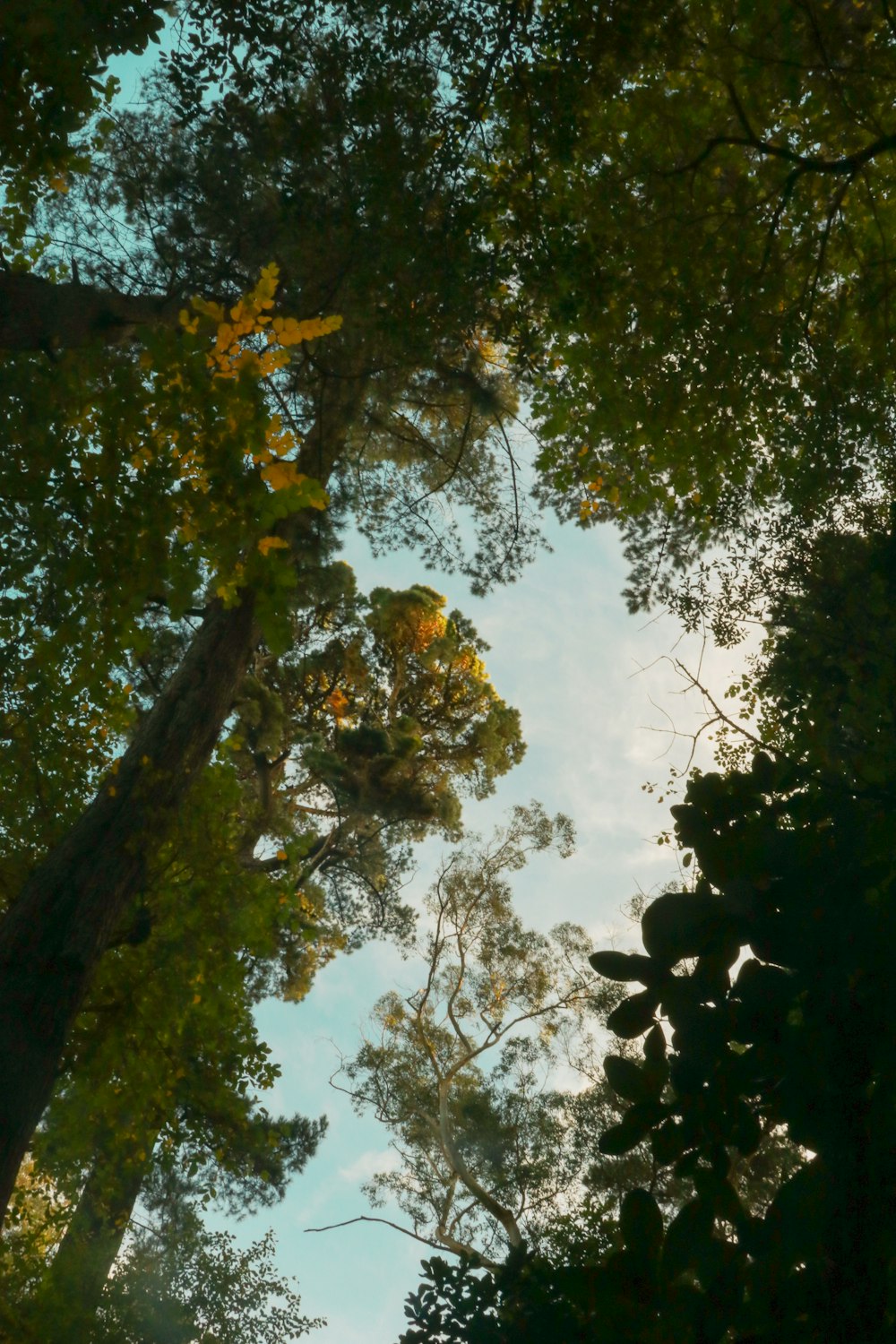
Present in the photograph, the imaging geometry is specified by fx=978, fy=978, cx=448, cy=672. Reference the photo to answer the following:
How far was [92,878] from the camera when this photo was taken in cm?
579

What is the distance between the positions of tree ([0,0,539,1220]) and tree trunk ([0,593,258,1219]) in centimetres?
1

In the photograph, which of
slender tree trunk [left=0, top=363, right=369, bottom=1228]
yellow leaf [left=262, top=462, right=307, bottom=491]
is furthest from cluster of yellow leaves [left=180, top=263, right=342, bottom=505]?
slender tree trunk [left=0, top=363, right=369, bottom=1228]

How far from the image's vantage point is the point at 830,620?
26.7 feet

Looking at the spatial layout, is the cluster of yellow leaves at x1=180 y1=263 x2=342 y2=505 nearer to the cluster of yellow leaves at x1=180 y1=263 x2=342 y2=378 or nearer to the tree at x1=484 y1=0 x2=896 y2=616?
the cluster of yellow leaves at x1=180 y1=263 x2=342 y2=378

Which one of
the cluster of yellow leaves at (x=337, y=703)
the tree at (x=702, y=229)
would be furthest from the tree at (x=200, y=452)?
the cluster of yellow leaves at (x=337, y=703)

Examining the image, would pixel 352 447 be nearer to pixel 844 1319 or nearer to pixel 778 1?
pixel 778 1

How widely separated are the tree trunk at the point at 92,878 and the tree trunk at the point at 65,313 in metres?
2.18

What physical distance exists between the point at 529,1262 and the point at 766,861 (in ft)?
19.8

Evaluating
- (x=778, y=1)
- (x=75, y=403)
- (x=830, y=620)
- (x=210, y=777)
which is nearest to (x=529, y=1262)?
(x=210, y=777)

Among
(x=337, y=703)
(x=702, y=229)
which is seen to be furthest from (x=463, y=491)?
(x=337, y=703)

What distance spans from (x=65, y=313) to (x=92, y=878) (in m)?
3.24

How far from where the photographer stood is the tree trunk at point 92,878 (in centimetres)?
485

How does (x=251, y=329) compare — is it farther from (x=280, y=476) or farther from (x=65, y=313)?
(x=65, y=313)

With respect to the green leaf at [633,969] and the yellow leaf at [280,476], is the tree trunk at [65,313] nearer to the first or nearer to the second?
the yellow leaf at [280,476]
